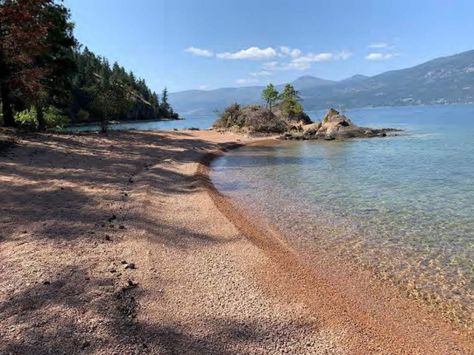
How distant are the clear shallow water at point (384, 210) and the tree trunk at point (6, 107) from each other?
1714 centimetres

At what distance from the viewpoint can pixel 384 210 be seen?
14953mm

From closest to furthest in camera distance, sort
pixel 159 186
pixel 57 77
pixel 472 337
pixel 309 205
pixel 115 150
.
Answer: pixel 472 337
pixel 309 205
pixel 159 186
pixel 115 150
pixel 57 77

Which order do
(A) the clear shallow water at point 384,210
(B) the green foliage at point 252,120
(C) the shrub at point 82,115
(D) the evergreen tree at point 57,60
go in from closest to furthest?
(A) the clear shallow water at point 384,210 < (D) the evergreen tree at point 57,60 < (B) the green foliage at point 252,120 < (C) the shrub at point 82,115

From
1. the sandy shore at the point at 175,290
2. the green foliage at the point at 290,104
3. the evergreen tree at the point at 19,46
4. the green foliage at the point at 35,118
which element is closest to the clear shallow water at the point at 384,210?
the sandy shore at the point at 175,290

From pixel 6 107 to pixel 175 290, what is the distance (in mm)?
29348

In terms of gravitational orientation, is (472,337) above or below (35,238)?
below

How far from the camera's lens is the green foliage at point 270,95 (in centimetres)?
7556

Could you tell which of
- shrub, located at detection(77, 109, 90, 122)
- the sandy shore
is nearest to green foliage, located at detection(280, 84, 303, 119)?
the sandy shore

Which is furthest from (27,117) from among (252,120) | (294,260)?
(294,260)

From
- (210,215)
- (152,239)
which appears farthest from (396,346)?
(210,215)

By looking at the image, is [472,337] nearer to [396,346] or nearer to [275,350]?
[396,346]

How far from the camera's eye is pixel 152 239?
401 inches

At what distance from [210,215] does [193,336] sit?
7315 mm

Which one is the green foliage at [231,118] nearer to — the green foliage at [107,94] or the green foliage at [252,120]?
the green foliage at [252,120]
